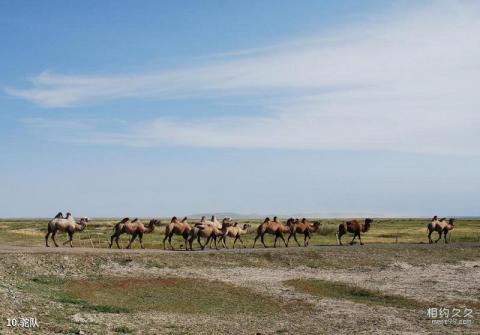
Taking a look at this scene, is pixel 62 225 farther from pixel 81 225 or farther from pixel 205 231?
pixel 205 231

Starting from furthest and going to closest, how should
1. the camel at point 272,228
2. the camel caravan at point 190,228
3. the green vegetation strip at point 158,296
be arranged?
1. the camel at point 272,228
2. the camel caravan at point 190,228
3. the green vegetation strip at point 158,296

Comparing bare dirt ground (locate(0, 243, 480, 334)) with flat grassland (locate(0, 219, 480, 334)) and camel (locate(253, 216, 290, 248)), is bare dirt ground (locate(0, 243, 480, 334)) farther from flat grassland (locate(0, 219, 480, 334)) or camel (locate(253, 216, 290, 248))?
camel (locate(253, 216, 290, 248))

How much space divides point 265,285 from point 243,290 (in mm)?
1744

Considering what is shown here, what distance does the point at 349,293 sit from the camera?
82.9ft

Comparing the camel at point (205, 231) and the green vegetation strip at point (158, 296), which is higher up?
the camel at point (205, 231)

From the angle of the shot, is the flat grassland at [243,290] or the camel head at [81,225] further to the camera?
the camel head at [81,225]

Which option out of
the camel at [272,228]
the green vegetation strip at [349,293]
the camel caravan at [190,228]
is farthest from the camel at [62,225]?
the green vegetation strip at [349,293]

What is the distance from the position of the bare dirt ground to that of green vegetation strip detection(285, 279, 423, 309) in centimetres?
30

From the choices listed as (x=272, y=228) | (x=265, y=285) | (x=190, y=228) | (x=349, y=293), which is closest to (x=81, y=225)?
(x=190, y=228)

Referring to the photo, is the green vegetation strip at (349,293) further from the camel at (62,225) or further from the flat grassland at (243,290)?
the camel at (62,225)

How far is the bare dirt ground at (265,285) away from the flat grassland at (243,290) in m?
0.05

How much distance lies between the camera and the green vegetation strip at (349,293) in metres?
22.9

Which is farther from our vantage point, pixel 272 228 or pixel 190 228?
pixel 272 228

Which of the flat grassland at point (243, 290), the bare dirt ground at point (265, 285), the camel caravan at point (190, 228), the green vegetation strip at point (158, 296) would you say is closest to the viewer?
the bare dirt ground at point (265, 285)
